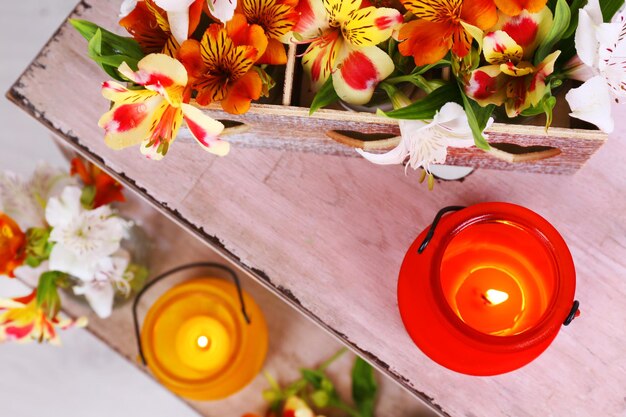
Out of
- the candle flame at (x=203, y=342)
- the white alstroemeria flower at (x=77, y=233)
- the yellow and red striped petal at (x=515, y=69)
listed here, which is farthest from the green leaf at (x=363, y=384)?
the yellow and red striped petal at (x=515, y=69)

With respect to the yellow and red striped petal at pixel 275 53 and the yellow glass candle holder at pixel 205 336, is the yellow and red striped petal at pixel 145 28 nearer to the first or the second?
the yellow and red striped petal at pixel 275 53

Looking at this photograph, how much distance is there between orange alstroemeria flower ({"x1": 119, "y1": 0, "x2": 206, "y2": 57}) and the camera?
0.35 m

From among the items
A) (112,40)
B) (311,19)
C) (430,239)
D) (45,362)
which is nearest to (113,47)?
(112,40)

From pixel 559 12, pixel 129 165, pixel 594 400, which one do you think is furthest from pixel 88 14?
pixel 594 400

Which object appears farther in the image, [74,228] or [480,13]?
[74,228]

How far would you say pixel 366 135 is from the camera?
45 centimetres

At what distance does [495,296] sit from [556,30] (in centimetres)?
18

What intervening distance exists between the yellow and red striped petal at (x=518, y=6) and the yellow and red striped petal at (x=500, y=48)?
11 mm

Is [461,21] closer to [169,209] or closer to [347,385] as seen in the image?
[169,209]

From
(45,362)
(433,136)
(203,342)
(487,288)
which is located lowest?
(45,362)

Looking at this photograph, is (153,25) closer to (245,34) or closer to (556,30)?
(245,34)

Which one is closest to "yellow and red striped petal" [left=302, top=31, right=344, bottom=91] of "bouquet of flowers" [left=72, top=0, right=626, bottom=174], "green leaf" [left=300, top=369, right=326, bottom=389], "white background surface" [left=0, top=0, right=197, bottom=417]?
"bouquet of flowers" [left=72, top=0, right=626, bottom=174]

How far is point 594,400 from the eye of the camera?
46 cm

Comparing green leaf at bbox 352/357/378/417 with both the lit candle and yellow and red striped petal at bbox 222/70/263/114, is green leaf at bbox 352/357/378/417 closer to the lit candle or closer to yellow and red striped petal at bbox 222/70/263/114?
the lit candle
